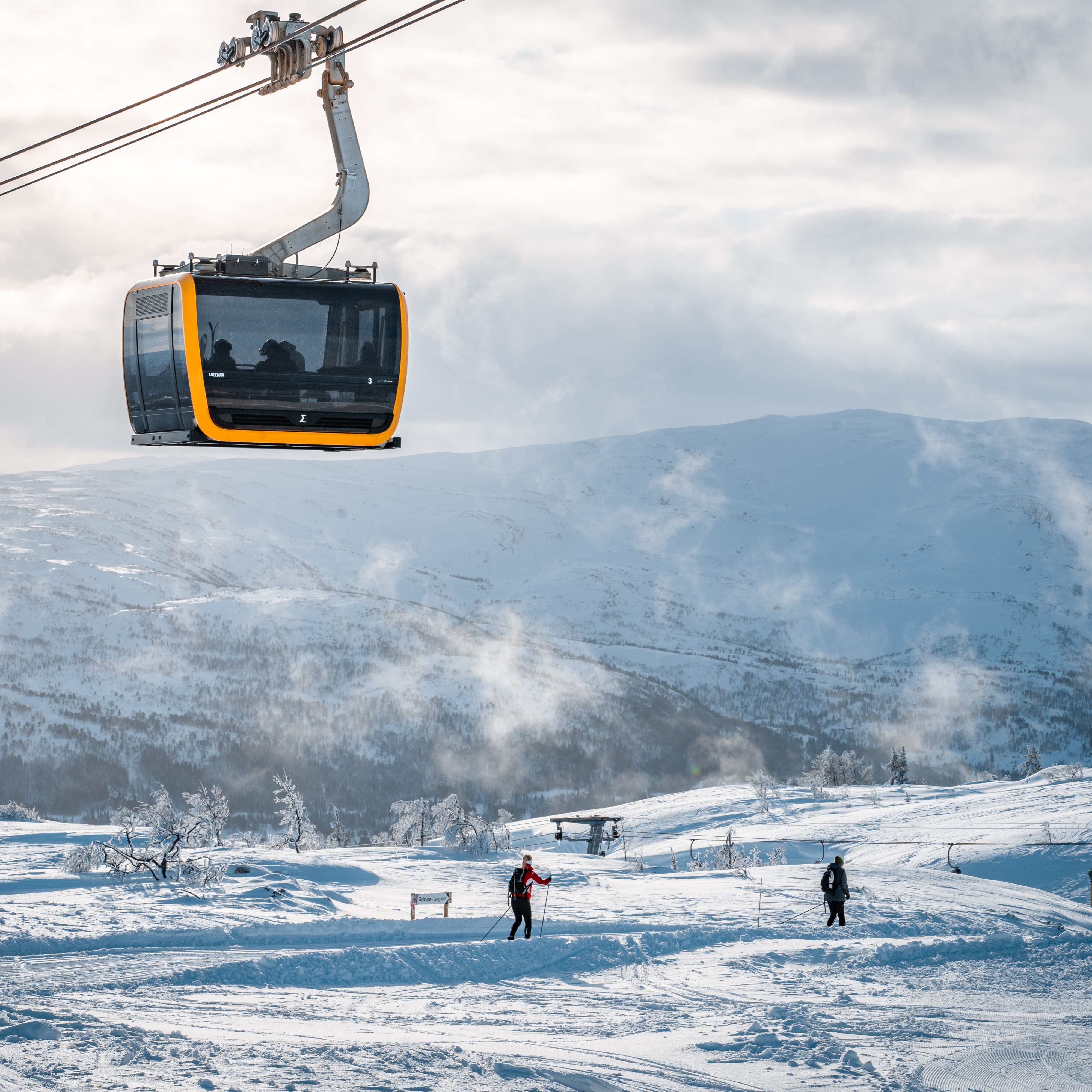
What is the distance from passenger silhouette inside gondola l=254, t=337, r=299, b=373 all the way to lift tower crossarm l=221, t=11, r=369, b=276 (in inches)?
45.2

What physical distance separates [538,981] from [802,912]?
8.52 metres

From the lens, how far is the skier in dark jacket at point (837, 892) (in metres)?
21.2

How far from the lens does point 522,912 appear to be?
63.2ft

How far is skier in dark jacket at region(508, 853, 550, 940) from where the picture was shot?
19078 millimetres

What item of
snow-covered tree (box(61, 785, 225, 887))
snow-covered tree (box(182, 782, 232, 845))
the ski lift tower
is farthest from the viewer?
the ski lift tower

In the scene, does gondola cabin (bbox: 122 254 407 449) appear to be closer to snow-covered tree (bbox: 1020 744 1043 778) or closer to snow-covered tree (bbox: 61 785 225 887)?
snow-covered tree (bbox: 61 785 225 887)

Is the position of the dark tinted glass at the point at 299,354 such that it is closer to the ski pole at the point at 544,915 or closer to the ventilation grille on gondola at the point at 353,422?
the ventilation grille on gondola at the point at 353,422

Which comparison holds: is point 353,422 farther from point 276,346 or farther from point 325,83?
point 325,83

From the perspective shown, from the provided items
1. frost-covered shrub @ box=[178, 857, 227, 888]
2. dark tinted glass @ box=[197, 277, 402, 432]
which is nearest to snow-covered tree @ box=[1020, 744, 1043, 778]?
frost-covered shrub @ box=[178, 857, 227, 888]

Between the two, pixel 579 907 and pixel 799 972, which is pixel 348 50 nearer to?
pixel 799 972

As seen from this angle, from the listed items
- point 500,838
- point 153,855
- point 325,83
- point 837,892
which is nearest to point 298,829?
point 500,838

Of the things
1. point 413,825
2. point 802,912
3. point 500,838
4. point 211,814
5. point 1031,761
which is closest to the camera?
point 802,912

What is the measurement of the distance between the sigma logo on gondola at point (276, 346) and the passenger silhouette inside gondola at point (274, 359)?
0.01 metres

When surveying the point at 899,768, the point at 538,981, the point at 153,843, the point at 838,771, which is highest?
the point at 899,768
